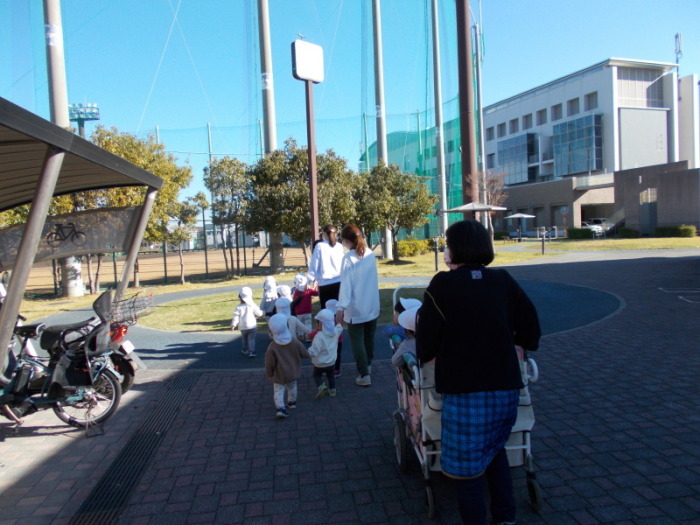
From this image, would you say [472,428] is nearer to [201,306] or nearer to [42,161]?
[42,161]

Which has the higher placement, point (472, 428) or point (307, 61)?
point (307, 61)

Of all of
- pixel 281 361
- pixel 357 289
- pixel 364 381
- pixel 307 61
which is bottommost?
pixel 364 381

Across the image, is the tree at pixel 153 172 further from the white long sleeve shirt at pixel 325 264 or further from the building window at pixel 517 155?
the building window at pixel 517 155

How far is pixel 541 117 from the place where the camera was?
222 ft

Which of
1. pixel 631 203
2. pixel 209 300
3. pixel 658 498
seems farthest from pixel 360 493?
pixel 631 203

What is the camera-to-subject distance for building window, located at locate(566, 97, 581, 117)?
62050mm

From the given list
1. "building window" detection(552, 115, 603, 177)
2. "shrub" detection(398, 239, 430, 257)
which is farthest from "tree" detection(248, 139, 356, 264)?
"building window" detection(552, 115, 603, 177)

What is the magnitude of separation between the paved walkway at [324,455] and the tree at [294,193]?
1362cm

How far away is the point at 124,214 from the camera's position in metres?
5.48

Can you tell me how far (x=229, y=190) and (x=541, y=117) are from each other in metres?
58.1

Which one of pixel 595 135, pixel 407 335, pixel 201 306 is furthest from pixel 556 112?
pixel 407 335

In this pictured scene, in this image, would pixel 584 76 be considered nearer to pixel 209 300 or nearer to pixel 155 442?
pixel 209 300

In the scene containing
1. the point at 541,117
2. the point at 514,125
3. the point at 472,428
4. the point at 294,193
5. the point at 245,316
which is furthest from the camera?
the point at 514,125

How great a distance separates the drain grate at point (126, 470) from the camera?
3.27 metres
